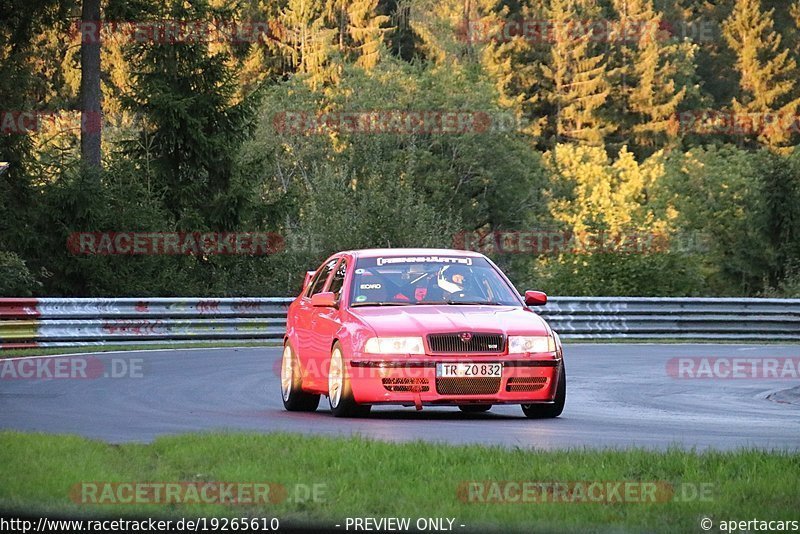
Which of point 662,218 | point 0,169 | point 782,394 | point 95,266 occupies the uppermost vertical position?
point 0,169

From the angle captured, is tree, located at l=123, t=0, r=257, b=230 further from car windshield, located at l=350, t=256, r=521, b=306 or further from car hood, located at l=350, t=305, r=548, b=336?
car hood, located at l=350, t=305, r=548, b=336

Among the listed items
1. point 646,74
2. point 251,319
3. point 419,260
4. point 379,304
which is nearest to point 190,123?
point 251,319

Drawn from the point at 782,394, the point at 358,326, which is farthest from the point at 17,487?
the point at 782,394

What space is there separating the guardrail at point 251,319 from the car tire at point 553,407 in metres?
13.4

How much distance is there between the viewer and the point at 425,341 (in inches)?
576

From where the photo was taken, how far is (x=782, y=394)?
19.4 metres

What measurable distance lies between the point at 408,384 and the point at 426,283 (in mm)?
1616

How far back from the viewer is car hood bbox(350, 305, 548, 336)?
580 inches

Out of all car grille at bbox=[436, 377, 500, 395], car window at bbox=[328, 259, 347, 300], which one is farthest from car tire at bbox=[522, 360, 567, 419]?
car window at bbox=[328, 259, 347, 300]

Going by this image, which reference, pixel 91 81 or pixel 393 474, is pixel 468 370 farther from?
pixel 91 81

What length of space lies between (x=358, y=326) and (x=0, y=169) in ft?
29.2

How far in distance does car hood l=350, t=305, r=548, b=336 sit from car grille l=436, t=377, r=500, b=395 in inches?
17.2

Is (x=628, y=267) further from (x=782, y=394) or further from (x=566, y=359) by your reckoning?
(x=782, y=394)

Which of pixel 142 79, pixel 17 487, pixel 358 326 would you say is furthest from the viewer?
pixel 142 79
